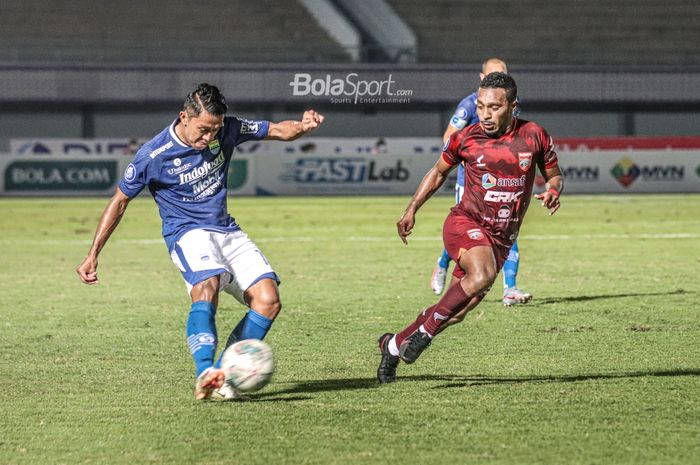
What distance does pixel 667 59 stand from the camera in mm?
43281

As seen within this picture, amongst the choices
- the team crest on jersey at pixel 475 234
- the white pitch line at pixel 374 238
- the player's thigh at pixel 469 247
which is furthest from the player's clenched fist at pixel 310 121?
the white pitch line at pixel 374 238

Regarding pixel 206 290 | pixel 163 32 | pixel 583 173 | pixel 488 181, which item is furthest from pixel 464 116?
pixel 163 32

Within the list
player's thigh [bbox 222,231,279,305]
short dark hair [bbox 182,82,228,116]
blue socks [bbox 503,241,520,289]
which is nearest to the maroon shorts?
player's thigh [bbox 222,231,279,305]

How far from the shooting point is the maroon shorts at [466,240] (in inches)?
247

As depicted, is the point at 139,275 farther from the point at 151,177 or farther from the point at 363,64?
the point at 363,64

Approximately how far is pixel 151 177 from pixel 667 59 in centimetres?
4026

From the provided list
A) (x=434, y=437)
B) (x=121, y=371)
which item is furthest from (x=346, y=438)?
(x=121, y=371)

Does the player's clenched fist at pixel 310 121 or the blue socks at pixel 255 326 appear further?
the player's clenched fist at pixel 310 121

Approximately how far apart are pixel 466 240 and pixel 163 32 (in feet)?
123

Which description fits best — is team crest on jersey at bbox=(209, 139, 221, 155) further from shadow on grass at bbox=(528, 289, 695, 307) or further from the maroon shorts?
shadow on grass at bbox=(528, 289, 695, 307)

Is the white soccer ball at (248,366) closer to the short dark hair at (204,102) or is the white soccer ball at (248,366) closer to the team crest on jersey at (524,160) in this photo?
the short dark hair at (204,102)

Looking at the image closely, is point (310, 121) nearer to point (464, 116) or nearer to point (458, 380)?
point (458, 380)

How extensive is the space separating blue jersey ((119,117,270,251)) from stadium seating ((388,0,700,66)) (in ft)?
120

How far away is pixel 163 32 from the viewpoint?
138 ft
